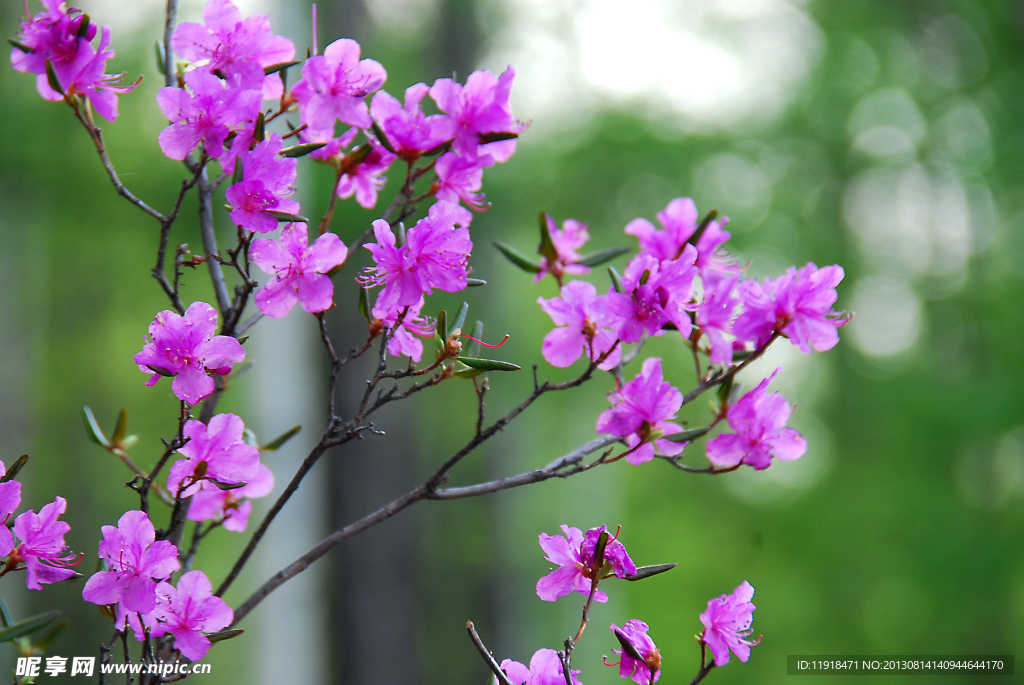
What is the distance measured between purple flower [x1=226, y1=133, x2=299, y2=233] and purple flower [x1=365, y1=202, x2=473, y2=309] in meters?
0.10

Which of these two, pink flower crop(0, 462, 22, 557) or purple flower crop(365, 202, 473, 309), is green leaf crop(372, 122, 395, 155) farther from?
pink flower crop(0, 462, 22, 557)

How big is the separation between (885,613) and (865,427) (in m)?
1.42

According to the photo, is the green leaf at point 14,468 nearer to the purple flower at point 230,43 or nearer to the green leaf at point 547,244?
the purple flower at point 230,43

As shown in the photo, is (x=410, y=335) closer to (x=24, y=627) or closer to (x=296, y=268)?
(x=296, y=268)

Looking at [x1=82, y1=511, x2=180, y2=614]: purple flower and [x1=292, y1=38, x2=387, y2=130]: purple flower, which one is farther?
[x1=292, y1=38, x2=387, y2=130]: purple flower

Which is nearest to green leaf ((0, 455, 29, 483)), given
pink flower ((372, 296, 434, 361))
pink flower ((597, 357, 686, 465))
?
pink flower ((372, 296, 434, 361))

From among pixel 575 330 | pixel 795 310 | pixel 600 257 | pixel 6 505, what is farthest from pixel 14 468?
pixel 795 310

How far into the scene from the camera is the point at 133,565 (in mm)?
592

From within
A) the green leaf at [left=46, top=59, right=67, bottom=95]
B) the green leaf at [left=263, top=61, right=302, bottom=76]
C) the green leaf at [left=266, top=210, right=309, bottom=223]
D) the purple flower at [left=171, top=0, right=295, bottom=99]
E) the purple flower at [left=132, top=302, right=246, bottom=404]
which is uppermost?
the purple flower at [left=171, top=0, right=295, bottom=99]

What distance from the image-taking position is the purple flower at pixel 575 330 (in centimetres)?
74

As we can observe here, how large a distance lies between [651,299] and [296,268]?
358 millimetres

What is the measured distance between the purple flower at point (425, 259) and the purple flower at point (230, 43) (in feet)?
0.78

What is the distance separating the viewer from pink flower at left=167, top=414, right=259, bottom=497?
2.06 ft

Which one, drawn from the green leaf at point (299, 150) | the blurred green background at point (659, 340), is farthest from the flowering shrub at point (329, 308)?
the blurred green background at point (659, 340)
